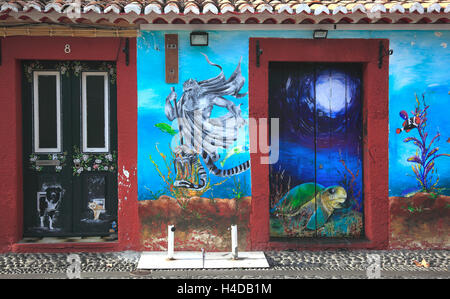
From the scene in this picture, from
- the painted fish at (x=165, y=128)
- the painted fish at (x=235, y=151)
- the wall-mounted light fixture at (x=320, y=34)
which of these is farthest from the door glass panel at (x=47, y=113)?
the wall-mounted light fixture at (x=320, y=34)

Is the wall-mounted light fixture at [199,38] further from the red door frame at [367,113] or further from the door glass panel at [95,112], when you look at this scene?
the door glass panel at [95,112]

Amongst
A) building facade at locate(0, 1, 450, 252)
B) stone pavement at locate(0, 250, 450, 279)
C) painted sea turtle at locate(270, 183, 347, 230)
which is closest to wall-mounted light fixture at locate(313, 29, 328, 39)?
building facade at locate(0, 1, 450, 252)

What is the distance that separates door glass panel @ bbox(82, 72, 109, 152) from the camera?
7000 mm

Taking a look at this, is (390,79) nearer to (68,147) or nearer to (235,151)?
(235,151)

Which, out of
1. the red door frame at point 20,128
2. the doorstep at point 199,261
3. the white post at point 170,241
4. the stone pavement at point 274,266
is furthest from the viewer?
the red door frame at point 20,128

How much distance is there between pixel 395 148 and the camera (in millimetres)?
6938

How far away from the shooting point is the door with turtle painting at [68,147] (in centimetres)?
696

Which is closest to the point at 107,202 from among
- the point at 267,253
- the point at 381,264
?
the point at 267,253

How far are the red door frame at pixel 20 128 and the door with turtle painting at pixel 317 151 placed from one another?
227 cm

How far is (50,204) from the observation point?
23.0 ft

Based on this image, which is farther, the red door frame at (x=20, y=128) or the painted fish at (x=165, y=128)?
the painted fish at (x=165, y=128)

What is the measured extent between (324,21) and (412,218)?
11.3ft
